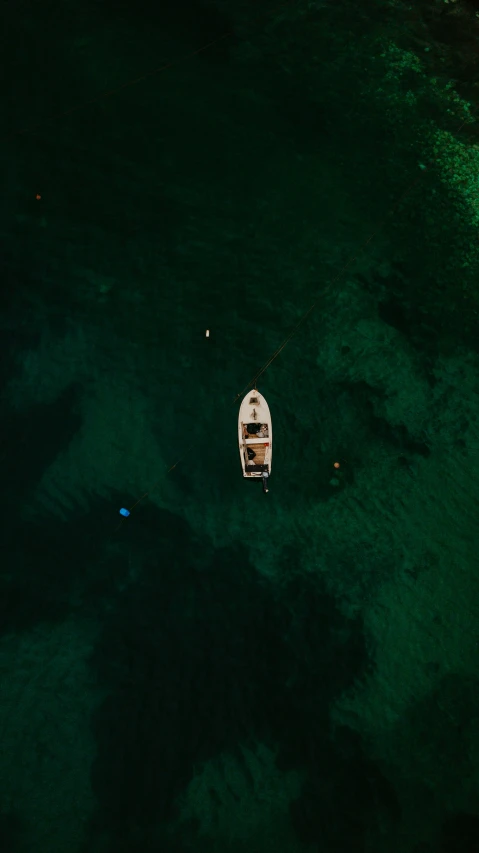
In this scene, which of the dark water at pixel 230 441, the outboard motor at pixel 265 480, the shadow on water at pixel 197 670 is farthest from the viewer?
the outboard motor at pixel 265 480

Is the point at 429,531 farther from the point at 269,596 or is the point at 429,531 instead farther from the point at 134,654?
the point at 134,654

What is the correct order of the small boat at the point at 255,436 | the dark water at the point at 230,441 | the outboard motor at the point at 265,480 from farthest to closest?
the small boat at the point at 255,436, the outboard motor at the point at 265,480, the dark water at the point at 230,441

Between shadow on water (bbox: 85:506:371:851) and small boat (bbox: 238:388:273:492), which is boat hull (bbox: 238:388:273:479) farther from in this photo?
shadow on water (bbox: 85:506:371:851)

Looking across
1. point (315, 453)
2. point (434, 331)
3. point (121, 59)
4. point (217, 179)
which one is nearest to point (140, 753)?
point (315, 453)

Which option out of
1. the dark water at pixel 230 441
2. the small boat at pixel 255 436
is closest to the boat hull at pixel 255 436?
the small boat at pixel 255 436

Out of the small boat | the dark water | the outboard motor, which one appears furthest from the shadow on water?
the small boat

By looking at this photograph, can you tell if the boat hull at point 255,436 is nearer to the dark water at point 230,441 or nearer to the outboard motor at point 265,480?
the outboard motor at point 265,480

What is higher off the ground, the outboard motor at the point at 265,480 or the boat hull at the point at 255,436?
the boat hull at the point at 255,436
